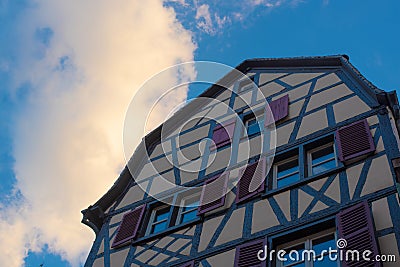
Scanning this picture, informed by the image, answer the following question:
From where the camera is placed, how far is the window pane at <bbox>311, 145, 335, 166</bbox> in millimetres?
11758

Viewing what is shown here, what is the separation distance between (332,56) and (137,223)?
5.43 meters

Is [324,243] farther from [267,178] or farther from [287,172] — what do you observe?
[287,172]

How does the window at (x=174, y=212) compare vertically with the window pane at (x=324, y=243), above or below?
above

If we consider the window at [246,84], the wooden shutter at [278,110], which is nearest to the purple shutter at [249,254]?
the wooden shutter at [278,110]

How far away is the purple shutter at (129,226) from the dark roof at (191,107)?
0.94 m

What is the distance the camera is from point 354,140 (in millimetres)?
11086

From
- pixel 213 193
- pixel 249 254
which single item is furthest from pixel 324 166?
pixel 249 254

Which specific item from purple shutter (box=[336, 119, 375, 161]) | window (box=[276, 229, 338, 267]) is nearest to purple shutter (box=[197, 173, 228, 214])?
window (box=[276, 229, 338, 267])

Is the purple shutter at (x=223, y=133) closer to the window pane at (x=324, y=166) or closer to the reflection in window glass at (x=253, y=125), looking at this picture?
the reflection in window glass at (x=253, y=125)

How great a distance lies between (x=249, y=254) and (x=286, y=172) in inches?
92.6

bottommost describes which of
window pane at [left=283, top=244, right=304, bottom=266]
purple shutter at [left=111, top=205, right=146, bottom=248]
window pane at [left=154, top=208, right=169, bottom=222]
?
window pane at [left=283, top=244, right=304, bottom=266]

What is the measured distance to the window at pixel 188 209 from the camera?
12613mm

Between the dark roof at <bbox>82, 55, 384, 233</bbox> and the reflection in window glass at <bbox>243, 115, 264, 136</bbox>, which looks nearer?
the dark roof at <bbox>82, 55, 384, 233</bbox>

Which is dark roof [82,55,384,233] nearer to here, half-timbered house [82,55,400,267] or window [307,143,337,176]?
half-timbered house [82,55,400,267]
